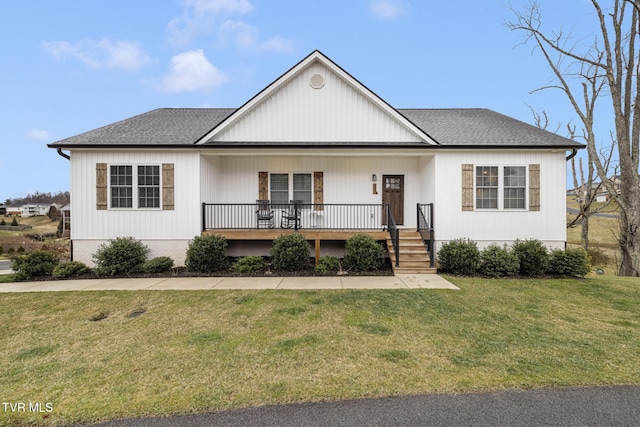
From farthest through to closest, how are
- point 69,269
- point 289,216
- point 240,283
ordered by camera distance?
1. point 289,216
2. point 69,269
3. point 240,283

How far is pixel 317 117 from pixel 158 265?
6993mm

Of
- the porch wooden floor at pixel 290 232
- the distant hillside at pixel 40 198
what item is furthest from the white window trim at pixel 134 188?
the distant hillside at pixel 40 198

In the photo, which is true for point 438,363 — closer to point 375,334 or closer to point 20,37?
point 375,334

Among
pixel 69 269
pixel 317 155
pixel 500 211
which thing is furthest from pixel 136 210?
pixel 500 211

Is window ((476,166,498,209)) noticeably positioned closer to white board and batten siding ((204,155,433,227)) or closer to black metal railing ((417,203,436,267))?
black metal railing ((417,203,436,267))

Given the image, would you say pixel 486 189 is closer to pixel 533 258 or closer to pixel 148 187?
pixel 533 258

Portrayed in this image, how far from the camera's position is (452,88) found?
2447cm

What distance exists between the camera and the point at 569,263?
27.6ft

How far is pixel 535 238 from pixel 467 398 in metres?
8.73

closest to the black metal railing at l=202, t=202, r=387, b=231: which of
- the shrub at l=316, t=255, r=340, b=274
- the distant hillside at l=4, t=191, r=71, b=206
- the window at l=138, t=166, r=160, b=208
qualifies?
the shrub at l=316, t=255, r=340, b=274

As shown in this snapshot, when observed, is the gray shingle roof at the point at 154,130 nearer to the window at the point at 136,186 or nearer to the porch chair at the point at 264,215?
the window at the point at 136,186

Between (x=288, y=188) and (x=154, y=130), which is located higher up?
(x=154, y=130)

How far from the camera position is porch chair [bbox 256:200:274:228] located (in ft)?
33.4

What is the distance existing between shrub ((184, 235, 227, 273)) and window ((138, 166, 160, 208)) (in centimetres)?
213
